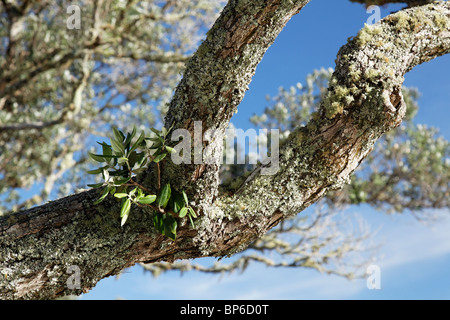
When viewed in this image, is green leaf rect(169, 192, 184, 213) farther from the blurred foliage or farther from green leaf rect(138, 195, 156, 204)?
the blurred foliage

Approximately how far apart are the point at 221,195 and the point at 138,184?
0.46m

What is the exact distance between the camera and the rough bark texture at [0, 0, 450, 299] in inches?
74.7

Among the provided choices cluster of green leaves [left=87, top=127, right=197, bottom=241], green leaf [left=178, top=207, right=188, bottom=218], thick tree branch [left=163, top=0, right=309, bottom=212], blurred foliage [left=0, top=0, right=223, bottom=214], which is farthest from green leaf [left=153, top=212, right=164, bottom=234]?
blurred foliage [left=0, top=0, right=223, bottom=214]

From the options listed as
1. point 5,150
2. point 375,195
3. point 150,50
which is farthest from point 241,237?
point 5,150

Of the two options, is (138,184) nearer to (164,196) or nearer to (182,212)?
(164,196)

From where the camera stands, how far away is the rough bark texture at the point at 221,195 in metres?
1.90

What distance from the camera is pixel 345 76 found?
6.49ft

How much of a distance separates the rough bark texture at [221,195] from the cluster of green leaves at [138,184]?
0.28 feet

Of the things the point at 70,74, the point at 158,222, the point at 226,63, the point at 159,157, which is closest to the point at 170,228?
the point at 158,222

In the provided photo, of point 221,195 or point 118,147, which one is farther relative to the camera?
point 221,195

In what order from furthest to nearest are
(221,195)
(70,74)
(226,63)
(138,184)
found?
(70,74), (221,195), (138,184), (226,63)

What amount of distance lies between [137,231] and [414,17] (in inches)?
70.0

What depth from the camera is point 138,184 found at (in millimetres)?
1855

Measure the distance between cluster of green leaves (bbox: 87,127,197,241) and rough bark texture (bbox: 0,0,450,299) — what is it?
0.08 metres
